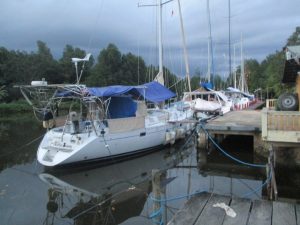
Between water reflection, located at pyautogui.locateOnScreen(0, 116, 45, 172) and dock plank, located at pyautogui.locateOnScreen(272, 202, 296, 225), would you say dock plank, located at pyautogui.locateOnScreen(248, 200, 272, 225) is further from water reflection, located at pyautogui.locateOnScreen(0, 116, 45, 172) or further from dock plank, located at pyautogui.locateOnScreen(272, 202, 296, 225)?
water reflection, located at pyautogui.locateOnScreen(0, 116, 45, 172)

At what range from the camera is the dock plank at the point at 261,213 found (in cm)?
655

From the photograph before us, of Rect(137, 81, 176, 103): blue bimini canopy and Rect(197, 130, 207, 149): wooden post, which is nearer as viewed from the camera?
Rect(137, 81, 176, 103): blue bimini canopy

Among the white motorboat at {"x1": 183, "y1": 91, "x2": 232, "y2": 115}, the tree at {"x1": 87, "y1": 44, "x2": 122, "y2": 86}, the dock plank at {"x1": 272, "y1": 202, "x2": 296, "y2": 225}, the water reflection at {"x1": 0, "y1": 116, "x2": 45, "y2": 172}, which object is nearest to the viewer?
the dock plank at {"x1": 272, "y1": 202, "x2": 296, "y2": 225}

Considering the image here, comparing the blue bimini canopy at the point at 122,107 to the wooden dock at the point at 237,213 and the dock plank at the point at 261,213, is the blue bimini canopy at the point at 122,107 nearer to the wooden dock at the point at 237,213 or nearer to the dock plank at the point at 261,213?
the wooden dock at the point at 237,213

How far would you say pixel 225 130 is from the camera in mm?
16406

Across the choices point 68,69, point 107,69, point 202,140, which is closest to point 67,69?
point 68,69

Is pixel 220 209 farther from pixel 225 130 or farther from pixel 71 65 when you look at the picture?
pixel 71 65

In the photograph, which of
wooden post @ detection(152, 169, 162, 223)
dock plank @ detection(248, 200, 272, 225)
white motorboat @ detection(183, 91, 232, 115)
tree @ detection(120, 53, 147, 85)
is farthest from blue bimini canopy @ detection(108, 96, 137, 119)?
tree @ detection(120, 53, 147, 85)

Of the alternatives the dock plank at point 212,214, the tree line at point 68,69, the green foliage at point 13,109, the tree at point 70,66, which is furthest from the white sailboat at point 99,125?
the tree at point 70,66

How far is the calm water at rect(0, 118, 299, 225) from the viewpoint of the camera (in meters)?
10.2

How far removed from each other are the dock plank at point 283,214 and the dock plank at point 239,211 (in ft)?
1.71

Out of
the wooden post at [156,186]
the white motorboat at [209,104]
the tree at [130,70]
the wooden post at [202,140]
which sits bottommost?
the wooden post at [202,140]

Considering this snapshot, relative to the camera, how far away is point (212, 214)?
271 inches

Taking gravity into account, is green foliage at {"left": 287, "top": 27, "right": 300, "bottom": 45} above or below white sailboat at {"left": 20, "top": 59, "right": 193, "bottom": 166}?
above
